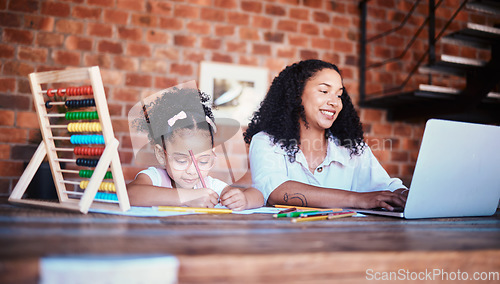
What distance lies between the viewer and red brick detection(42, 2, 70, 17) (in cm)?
244

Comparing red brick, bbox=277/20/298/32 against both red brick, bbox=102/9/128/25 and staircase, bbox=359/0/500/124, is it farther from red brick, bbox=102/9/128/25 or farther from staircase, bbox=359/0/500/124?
red brick, bbox=102/9/128/25

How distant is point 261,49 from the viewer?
A: 2.79 metres

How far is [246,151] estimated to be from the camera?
2742 millimetres

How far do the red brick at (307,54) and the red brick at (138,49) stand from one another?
1136mm

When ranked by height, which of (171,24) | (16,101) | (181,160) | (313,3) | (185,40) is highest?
(313,3)

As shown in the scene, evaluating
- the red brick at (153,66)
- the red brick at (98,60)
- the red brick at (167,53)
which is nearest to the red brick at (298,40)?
the red brick at (167,53)

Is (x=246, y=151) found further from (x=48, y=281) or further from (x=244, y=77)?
(x=48, y=281)

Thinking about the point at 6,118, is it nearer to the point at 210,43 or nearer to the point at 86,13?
the point at 86,13

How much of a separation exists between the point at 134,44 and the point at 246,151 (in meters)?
1.08

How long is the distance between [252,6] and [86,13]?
116 cm

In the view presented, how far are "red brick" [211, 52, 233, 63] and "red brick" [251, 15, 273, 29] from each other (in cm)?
32

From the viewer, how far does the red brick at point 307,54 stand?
9.46 ft

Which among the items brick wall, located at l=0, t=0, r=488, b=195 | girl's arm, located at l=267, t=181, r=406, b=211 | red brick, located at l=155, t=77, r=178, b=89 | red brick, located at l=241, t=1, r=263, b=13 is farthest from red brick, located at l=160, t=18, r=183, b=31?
girl's arm, located at l=267, t=181, r=406, b=211

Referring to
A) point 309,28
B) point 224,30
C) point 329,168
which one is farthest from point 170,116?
point 309,28
